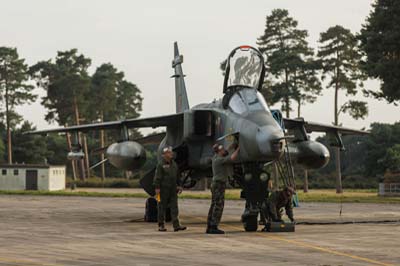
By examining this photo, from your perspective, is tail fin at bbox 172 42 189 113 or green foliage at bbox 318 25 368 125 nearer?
tail fin at bbox 172 42 189 113

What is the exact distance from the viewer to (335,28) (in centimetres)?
6775

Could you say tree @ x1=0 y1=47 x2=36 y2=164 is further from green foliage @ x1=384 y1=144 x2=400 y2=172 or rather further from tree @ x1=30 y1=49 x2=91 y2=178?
green foliage @ x1=384 y1=144 x2=400 y2=172

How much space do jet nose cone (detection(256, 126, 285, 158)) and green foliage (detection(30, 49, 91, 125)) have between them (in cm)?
8000

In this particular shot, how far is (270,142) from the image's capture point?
15742 millimetres

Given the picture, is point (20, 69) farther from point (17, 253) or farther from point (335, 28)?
point (17, 253)

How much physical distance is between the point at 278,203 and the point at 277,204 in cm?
4

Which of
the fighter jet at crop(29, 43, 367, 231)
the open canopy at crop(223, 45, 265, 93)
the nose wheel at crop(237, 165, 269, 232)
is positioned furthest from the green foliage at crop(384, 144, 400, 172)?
the nose wheel at crop(237, 165, 269, 232)

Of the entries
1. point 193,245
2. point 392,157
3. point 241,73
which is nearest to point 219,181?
point 193,245

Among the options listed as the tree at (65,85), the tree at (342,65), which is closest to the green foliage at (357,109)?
the tree at (342,65)

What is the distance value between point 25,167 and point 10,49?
27.4m

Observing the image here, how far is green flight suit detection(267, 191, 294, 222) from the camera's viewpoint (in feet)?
54.8

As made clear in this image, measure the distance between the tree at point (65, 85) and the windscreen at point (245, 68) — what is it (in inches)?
3020

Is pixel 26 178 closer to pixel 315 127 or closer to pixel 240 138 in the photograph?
pixel 315 127

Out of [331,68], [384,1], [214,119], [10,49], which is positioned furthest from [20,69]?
[214,119]
